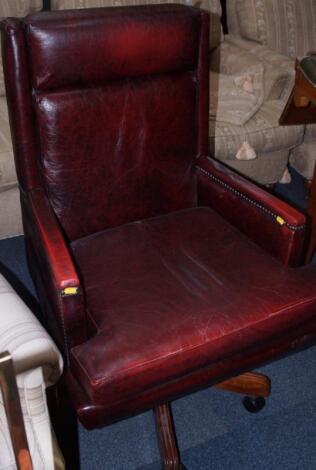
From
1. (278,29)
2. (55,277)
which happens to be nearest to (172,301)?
(55,277)

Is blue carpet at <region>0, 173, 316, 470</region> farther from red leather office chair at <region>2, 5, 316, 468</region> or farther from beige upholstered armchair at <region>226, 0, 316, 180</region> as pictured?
beige upholstered armchair at <region>226, 0, 316, 180</region>

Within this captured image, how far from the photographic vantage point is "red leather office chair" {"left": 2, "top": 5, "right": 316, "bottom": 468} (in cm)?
110

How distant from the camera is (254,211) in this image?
1.40m

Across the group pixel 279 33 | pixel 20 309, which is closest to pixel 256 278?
pixel 20 309

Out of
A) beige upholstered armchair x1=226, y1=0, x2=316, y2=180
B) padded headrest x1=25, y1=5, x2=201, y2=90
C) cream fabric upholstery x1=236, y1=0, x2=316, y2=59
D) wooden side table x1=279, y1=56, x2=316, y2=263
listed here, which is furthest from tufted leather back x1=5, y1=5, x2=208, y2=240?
cream fabric upholstery x1=236, y1=0, x2=316, y2=59

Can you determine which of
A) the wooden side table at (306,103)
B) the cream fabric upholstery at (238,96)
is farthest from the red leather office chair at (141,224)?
the cream fabric upholstery at (238,96)

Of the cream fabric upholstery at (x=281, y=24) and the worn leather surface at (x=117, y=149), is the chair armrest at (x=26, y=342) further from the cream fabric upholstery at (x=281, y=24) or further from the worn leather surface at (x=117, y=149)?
the cream fabric upholstery at (x=281, y=24)

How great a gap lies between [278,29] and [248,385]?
192 cm

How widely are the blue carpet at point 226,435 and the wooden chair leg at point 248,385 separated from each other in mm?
69

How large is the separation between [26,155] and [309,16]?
6.47 feet

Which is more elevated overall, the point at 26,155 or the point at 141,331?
the point at 26,155

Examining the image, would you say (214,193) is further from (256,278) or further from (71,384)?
(71,384)

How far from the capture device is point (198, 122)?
1.57 meters

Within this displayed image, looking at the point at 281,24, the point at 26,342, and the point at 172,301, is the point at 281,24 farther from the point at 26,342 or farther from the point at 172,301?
the point at 26,342
